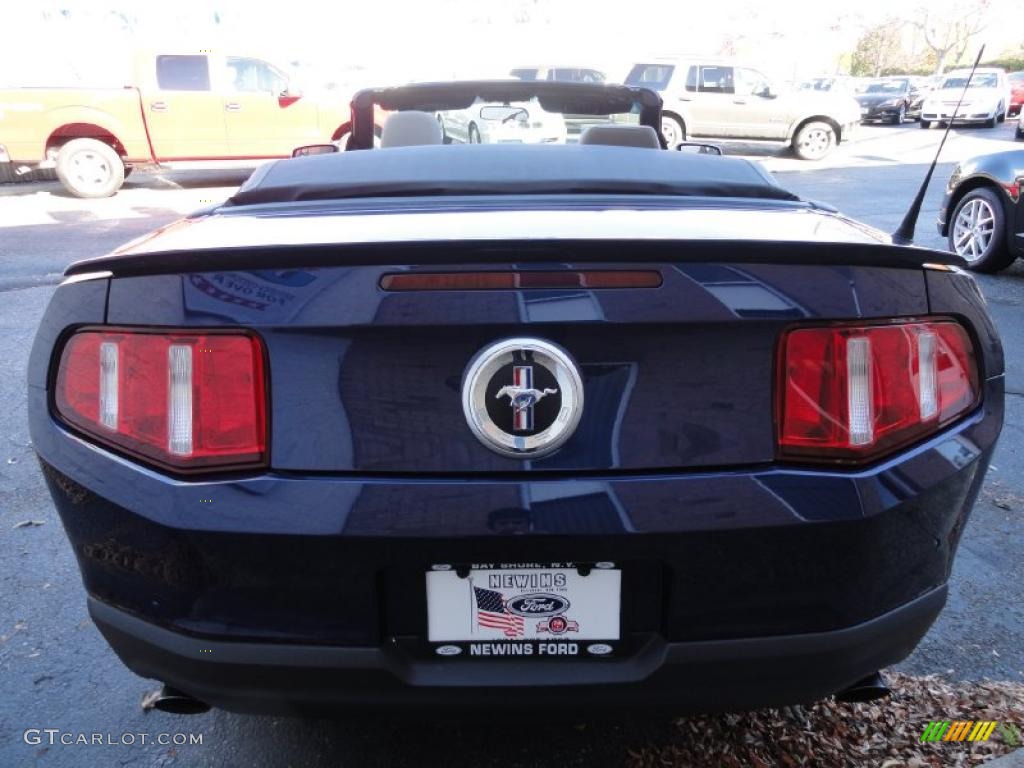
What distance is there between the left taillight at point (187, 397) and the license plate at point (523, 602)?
1.36 ft

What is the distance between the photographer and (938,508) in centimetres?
159

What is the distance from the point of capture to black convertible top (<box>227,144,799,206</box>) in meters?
2.28

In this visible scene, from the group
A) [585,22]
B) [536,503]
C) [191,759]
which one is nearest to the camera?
[536,503]

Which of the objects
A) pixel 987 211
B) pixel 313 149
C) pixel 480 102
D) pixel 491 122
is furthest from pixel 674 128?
pixel 313 149

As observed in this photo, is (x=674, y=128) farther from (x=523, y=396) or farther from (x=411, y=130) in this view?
(x=523, y=396)

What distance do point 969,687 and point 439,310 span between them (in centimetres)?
194

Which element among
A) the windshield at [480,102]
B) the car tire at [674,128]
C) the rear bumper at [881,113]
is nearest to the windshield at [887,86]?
the rear bumper at [881,113]

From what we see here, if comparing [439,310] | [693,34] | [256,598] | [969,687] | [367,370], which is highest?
[693,34]

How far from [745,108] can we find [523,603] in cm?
1769

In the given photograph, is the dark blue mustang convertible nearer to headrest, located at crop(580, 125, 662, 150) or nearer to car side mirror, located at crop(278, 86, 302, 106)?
headrest, located at crop(580, 125, 662, 150)

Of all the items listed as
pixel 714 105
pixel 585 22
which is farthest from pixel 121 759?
pixel 585 22

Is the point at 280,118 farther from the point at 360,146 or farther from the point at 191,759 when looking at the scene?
the point at 191,759

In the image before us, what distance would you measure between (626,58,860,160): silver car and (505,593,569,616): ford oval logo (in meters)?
16.9

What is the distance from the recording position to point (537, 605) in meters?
1.51
